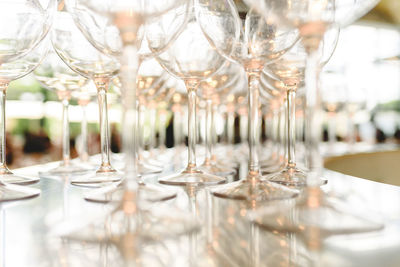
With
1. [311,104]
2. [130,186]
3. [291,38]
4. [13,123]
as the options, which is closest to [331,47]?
[291,38]

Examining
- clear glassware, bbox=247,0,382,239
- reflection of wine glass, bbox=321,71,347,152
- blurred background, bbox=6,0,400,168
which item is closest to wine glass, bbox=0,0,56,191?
clear glassware, bbox=247,0,382,239

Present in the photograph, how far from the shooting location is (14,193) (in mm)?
595

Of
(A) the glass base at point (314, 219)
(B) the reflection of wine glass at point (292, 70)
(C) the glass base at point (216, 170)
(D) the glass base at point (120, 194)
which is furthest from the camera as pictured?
(C) the glass base at point (216, 170)

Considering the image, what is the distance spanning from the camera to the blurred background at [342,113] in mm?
5398

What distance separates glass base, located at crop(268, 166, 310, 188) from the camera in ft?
2.36

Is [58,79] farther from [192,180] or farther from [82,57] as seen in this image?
[192,180]

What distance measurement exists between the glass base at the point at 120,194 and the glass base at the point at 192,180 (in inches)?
4.5

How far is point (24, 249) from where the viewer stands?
33 centimetres

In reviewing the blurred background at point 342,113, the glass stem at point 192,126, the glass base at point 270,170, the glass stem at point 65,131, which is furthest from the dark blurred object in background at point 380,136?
the glass stem at point 192,126

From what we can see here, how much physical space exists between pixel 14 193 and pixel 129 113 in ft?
0.87

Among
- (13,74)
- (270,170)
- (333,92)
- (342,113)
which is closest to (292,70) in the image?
(270,170)

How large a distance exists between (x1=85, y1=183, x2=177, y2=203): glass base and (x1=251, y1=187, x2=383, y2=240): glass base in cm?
15

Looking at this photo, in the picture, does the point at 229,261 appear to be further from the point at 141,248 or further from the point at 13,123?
the point at 13,123

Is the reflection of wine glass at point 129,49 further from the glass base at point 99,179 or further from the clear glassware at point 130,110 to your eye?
the glass base at point 99,179
